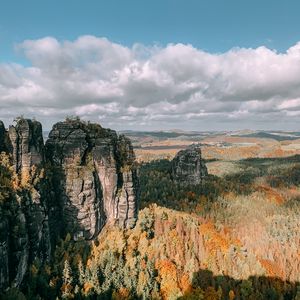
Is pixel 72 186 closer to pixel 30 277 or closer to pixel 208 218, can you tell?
pixel 30 277

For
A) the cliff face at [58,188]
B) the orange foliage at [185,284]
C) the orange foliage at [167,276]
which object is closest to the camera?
the cliff face at [58,188]

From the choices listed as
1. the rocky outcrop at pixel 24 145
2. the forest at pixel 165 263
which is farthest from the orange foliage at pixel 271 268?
the rocky outcrop at pixel 24 145

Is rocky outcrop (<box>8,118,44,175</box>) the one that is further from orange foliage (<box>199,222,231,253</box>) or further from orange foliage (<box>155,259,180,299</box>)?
orange foliage (<box>199,222,231,253</box>)

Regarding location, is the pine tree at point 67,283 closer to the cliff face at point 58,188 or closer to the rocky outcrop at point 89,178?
the cliff face at point 58,188

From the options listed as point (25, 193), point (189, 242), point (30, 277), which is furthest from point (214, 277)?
point (25, 193)

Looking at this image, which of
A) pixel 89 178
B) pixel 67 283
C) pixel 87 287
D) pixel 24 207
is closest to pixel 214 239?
pixel 89 178

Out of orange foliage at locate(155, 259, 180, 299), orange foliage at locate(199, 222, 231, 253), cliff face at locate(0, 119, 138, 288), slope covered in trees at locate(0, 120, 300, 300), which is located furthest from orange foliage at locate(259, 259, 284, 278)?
cliff face at locate(0, 119, 138, 288)

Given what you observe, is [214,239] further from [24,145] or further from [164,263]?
[24,145]
